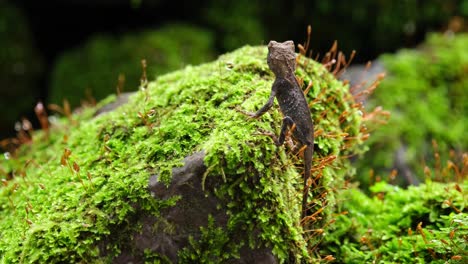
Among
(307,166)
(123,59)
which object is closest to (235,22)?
(123,59)

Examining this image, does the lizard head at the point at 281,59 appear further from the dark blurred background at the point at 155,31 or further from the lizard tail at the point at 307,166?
the dark blurred background at the point at 155,31

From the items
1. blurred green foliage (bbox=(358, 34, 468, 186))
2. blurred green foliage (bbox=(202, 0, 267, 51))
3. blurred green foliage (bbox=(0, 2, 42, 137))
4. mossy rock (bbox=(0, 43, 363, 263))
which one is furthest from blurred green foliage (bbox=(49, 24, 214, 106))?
mossy rock (bbox=(0, 43, 363, 263))

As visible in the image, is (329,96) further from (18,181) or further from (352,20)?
(352,20)

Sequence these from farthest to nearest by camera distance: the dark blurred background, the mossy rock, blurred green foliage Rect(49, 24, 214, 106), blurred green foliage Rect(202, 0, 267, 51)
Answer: blurred green foliage Rect(202, 0, 267, 51)
the dark blurred background
blurred green foliage Rect(49, 24, 214, 106)
the mossy rock

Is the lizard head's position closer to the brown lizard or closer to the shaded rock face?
the brown lizard

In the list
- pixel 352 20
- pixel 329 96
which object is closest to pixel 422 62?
pixel 352 20

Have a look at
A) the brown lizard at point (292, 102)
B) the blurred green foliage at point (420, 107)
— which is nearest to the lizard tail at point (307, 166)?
the brown lizard at point (292, 102)
